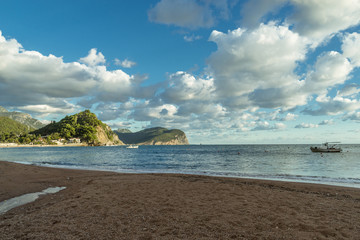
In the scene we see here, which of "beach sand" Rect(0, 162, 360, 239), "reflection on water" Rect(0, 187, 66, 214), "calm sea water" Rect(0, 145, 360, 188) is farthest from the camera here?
"calm sea water" Rect(0, 145, 360, 188)

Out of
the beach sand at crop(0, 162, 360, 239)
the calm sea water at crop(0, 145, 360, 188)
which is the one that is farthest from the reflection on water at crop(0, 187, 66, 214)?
the calm sea water at crop(0, 145, 360, 188)

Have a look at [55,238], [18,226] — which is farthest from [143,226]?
[18,226]

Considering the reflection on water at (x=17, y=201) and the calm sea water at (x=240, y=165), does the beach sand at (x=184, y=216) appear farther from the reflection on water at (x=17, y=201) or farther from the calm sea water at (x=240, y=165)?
the calm sea water at (x=240, y=165)

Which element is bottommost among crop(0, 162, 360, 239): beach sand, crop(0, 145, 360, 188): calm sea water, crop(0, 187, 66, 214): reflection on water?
crop(0, 145, 360, 188): calm sea water

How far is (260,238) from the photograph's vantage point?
249 inches

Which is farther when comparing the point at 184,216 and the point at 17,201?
the point at 17,201

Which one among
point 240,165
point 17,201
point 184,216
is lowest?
point 240,165

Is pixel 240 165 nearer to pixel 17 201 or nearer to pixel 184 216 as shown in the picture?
pixel 184 216

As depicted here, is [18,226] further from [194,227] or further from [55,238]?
[194,227]

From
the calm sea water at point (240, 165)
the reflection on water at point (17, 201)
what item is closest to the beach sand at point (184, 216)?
the reflection on water at point (17, 201)

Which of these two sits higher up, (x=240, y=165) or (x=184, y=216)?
(x=184, y=216)

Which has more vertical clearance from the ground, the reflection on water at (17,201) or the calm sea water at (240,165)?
the reflection on water at (17,201)

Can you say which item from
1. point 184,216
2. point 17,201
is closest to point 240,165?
point 184,216

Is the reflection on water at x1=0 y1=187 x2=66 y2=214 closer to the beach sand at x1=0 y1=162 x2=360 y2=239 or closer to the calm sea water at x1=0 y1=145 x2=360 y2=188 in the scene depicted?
the beach sand at x1=0 y1=162 x2=360 y2=239
